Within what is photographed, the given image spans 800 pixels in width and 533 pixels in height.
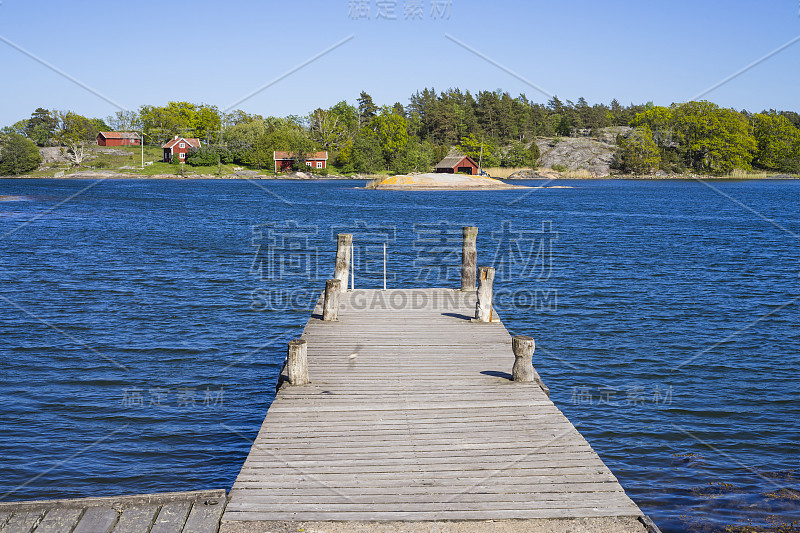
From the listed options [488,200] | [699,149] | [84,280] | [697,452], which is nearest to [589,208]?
[488,200]

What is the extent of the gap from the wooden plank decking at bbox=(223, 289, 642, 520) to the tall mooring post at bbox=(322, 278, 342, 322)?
2268mm

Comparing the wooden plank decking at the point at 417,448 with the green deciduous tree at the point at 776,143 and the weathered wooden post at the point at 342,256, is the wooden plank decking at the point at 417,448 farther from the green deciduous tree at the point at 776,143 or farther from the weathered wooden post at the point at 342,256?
the green deciduous tree at the point at 776,143

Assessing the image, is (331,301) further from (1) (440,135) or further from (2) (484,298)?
(1) (440,135)

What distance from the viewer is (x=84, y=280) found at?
30.2 metres

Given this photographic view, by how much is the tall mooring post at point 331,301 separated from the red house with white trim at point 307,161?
132 meters

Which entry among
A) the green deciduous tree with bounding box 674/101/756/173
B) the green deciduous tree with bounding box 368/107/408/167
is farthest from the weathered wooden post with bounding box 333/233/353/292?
the green deciduous tree with bounding box 674/101/756/173

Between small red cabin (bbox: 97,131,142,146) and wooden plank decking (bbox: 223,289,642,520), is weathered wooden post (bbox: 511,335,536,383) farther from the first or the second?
small red cabin (bbox: 97,131,142,146)

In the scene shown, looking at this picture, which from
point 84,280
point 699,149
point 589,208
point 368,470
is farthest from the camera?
point 699,149

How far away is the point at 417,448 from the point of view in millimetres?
8852

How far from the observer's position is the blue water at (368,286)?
1204cm

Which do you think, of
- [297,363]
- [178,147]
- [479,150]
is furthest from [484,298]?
[479,150]

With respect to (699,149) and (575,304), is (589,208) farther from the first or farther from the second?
(699,149)

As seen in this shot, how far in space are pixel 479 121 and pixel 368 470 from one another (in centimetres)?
17621

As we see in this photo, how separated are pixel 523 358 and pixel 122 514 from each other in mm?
6729
